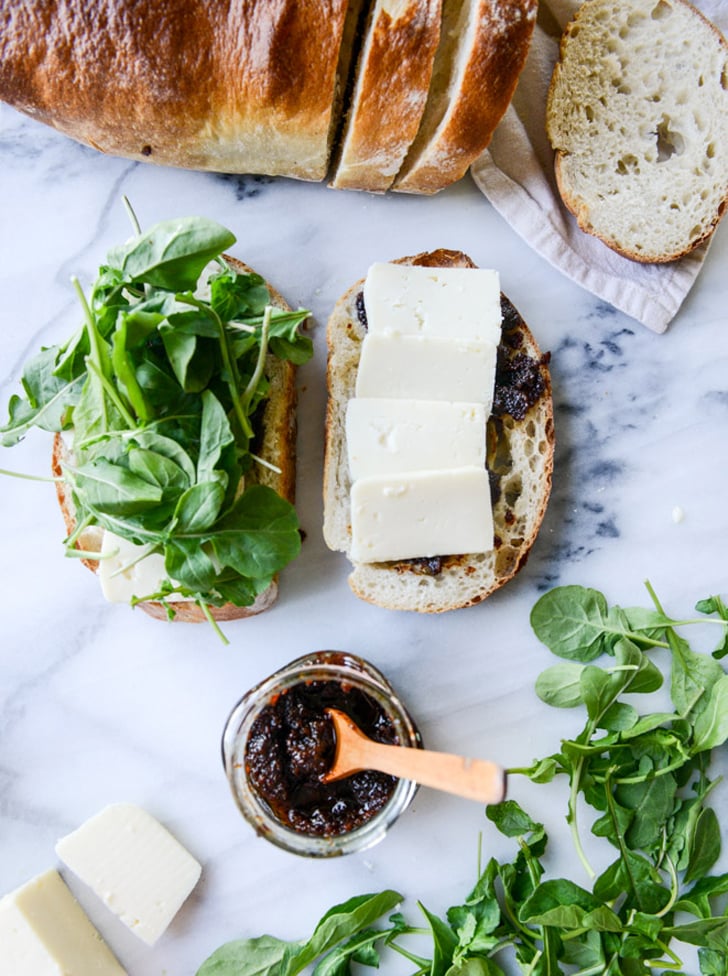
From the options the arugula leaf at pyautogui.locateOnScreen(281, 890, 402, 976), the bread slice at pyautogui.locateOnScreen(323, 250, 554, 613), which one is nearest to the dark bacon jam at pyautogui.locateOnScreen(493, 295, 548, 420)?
the bread slice at pyautogui.locateOnScreen(323, 250, 554, 613)

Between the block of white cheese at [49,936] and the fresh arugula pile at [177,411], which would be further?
the block of white cheese at [49,936]

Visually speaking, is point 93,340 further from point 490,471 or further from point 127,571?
point 490,471

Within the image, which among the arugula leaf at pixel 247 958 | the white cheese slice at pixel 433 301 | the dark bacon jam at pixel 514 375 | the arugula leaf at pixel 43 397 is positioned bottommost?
the arugula leaf at pixel 247 958

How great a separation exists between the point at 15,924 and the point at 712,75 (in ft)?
8.99

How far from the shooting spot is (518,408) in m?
2.30

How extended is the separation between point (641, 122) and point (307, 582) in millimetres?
1466

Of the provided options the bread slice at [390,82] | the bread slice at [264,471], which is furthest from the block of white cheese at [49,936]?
the bread slice at [390,82]

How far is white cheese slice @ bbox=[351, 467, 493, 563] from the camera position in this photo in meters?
2.18

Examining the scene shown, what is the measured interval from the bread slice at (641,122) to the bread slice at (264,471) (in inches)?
34.8

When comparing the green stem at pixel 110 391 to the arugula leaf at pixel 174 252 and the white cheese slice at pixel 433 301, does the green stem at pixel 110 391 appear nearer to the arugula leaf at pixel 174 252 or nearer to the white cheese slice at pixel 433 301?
the arugula leaf at pixel 174 252

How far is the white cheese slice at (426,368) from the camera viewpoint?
2215mm

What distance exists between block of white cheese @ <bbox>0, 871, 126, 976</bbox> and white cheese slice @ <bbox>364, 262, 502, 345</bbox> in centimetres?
162

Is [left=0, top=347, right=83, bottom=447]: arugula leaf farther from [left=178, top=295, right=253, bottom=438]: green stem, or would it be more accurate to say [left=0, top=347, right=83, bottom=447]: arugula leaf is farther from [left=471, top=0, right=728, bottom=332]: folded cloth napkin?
[left=471, top=0, right=728, bottom=332]: folded cloth napkin

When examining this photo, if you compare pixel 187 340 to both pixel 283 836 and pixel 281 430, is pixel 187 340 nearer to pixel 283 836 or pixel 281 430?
pixel 281 430
